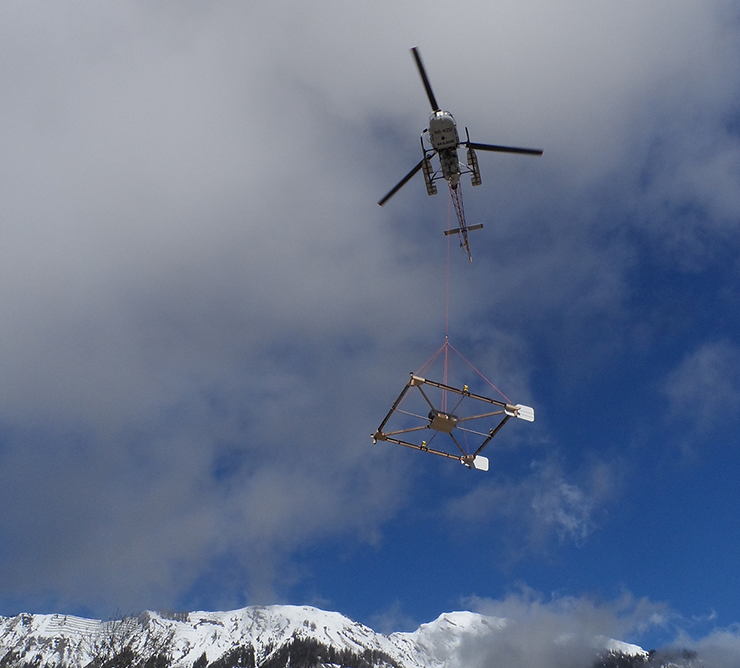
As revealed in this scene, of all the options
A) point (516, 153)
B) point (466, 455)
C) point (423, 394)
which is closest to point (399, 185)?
point (516, 153)

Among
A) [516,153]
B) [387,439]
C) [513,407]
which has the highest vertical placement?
[516,153]

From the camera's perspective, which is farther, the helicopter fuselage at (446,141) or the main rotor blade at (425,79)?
the helicopter fuselage at (446,141)

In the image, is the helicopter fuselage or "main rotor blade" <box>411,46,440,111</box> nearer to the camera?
"main rotor blade" <box>411,46,440,111</box>

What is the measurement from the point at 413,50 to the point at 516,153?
1105cm

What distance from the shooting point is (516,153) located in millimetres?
38094

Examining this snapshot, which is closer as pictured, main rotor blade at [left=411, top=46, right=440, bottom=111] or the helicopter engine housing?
main rotor blade at [left=411, top=46, right=440, bottom=111]

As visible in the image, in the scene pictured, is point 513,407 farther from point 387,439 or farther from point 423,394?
point 387,439

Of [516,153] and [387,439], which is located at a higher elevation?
[516,153]

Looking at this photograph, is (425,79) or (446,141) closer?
(425,79)

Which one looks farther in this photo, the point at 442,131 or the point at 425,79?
the point at 442,131

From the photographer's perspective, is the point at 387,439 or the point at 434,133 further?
the point at 434,133

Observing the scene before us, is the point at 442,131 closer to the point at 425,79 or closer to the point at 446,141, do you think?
the point at 446,141

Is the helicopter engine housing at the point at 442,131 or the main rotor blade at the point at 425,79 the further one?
the helicopter engine housing at the point at 442,131

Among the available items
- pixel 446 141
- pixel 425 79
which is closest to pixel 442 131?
pixel 446 141
